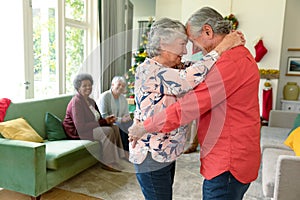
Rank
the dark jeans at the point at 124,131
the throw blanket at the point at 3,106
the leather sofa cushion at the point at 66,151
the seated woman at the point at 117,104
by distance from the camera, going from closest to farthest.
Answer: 1. the leather sofa cushion at the point at 66,151
2. the throw blanket at the point at 3,106
3. the dark jeans at the point at 124,131
4. the seated woman at the point at 117,104

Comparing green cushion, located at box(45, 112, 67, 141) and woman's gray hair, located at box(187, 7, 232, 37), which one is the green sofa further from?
woman's gray hair, located at box(187, 7, 232, 37)

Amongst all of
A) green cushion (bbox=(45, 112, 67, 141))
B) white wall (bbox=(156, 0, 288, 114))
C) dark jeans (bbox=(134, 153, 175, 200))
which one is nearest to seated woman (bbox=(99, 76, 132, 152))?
green cushion (bbox=(45, 112, 67, 141))

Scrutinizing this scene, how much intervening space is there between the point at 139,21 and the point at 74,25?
5.74 ft

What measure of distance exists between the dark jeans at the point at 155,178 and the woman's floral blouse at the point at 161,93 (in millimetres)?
26

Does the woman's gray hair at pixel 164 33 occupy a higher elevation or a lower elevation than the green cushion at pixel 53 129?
higher

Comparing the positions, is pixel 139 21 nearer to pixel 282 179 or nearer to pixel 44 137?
pixel 44 137

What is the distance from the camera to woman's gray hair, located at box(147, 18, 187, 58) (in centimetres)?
100

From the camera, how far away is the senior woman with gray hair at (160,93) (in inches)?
37.0

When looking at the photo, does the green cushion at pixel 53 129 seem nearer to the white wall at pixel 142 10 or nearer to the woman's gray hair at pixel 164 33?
the woman's gray hair at pixel 164 33

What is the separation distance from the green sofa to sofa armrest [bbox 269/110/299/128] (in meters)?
2.54

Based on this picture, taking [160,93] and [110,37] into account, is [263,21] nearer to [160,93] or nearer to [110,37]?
[110,37]

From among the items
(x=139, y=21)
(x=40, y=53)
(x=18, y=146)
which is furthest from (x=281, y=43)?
(x=18, y=146)

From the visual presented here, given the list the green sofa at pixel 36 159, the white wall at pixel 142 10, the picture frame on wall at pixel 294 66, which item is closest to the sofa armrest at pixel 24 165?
the green sofa at pixel 36 159

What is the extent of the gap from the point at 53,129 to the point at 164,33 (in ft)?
7.12
